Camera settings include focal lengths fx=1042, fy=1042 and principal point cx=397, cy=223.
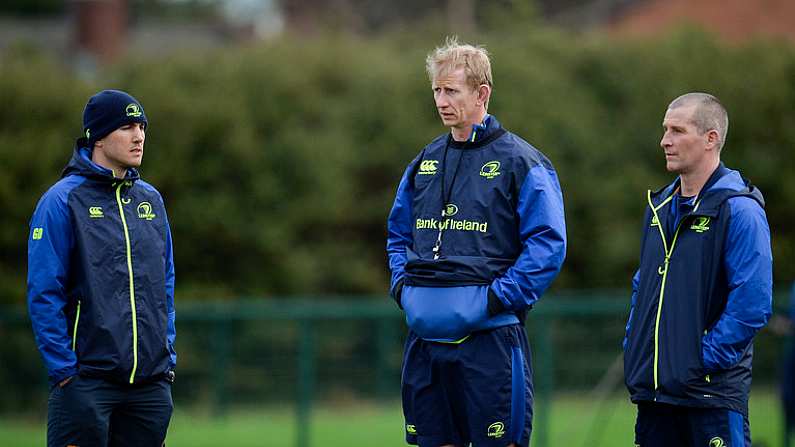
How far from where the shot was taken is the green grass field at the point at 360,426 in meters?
9.45

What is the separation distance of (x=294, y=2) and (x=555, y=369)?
868 inches

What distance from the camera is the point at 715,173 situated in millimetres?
5012

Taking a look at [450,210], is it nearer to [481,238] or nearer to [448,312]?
[481,238]

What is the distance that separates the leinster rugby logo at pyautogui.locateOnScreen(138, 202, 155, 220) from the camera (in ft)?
17.0

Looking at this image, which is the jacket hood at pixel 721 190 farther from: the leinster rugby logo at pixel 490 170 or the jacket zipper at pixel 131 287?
the jacket zipper at pixel 131 287

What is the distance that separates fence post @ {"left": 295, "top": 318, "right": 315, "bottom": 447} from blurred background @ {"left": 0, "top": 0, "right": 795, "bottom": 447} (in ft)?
0.06

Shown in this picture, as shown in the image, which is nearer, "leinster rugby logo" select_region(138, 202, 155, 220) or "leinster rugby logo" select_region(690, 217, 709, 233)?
"leinster rugby logo" select_region(690, 217, 709, 233)

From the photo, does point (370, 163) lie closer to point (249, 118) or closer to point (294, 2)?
point (249, 118)

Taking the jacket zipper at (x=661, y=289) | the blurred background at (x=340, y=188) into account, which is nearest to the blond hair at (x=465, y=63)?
the jacket zipper at (x=661, y=289)

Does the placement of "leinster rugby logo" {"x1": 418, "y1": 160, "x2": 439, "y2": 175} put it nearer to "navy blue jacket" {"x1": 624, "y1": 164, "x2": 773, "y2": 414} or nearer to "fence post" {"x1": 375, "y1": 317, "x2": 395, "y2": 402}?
"navy blue jacket" {"x1": 624, "y1": 164, "x2": 773, "y2": 414}

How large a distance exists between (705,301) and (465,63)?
62.7 inches

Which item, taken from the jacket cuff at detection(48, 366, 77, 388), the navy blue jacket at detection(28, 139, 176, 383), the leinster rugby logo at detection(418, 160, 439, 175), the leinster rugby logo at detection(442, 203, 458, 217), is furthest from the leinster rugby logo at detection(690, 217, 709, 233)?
the jacket cuff at detection(48, 366, 77, 388)

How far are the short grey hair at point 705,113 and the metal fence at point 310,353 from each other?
501 centimetres

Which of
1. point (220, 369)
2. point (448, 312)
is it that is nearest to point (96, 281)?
point (448, 312)
